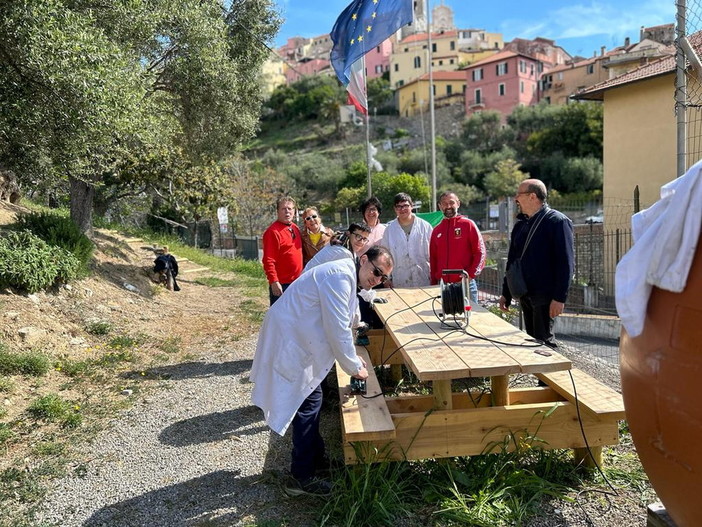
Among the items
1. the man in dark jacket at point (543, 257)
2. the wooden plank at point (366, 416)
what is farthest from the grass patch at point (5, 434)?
the man in dark jacket at point (543, 257)

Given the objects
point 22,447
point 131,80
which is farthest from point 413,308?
point 131,80

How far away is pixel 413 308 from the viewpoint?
15.2 ft

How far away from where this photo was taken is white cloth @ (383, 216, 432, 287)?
5.83 metres

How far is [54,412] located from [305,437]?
2.65 metres

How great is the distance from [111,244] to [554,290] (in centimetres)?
1178

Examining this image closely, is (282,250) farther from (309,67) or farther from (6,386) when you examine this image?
(309,67)

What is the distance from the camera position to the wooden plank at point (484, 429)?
10.7 ft

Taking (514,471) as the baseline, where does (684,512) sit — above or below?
above

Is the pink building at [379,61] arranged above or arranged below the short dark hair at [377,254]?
above

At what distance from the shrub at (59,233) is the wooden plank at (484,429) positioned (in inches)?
271

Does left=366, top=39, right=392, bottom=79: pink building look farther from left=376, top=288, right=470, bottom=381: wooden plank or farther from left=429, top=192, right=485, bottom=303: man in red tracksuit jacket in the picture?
left=376, top=288, right=470, bottom=381: wooden plank

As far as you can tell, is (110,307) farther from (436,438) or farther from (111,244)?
(436,438)

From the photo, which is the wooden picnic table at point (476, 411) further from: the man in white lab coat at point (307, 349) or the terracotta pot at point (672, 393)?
the terracotta pot at point (672, 393)

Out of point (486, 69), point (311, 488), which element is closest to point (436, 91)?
point (486, 69)
